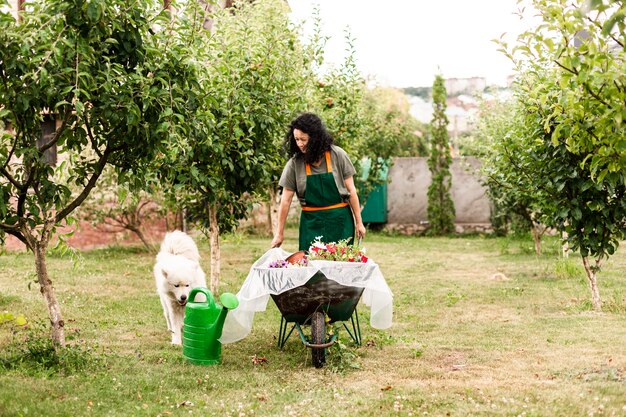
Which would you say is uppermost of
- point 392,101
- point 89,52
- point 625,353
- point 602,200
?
point 392,101

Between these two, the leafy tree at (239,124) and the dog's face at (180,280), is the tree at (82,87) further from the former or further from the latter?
the leafy tree at (239,124)

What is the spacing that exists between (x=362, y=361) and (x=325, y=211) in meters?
1.32

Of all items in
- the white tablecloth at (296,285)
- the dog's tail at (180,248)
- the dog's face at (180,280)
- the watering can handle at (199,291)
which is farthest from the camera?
the dog's tail at (180,248)

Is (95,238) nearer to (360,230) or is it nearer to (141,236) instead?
(141,236)

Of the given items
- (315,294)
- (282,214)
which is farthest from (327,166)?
(315,294)

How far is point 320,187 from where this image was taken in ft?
20.9

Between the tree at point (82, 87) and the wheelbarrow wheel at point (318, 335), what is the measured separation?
1.71m

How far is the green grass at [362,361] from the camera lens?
4.66m

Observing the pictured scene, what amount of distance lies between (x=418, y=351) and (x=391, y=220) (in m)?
14.2

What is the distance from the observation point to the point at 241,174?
28.6ft

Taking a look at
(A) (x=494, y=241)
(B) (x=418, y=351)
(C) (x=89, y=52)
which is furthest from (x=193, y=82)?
(A) (x=494, y=241)

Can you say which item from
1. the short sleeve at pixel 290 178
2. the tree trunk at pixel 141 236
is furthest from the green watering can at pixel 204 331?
the tree trunk at pixel 141 236

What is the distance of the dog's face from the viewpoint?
6262 mm

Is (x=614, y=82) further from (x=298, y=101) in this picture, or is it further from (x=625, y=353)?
(x=298, y=101)
